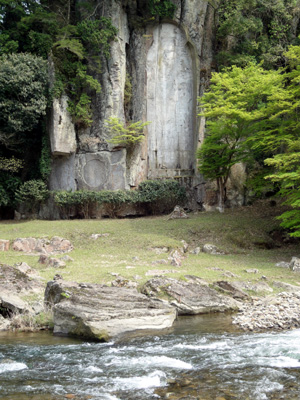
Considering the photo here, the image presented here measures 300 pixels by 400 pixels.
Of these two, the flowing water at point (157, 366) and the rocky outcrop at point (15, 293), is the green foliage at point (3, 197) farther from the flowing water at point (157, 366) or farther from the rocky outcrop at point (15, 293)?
the flowing water at point (157, 366)

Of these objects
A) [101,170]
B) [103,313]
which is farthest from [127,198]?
[103,313]

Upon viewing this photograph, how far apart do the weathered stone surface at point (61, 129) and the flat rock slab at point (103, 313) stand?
17.6 m

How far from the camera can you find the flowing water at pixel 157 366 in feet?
19.1

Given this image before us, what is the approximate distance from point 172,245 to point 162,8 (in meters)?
18.6

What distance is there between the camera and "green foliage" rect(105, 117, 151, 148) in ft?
87.7

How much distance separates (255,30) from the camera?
2814cm

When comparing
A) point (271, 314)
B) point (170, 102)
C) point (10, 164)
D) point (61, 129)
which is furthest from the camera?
point (170, 102)

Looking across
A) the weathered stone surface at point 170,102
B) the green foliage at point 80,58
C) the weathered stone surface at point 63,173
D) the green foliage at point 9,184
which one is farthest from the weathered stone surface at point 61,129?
the weathered stone surface at point 170,102

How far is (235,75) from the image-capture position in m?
22.5

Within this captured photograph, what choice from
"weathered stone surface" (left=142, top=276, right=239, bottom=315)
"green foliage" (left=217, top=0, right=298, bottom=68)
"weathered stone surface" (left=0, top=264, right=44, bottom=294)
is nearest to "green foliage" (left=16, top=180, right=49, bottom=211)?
"weathered stone surface" (left=0, top=264, right=44, bottom=294)

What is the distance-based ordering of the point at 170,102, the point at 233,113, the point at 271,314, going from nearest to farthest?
the point at 271,314, the point at 233,113, the point at 170,102

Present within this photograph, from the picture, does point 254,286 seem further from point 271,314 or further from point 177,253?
point 177,253

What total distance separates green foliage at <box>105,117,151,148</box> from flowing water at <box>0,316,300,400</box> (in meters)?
19.1

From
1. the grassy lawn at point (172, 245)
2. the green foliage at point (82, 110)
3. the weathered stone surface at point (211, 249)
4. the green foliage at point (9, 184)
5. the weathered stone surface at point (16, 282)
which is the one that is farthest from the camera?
the green foliage at point (9, 184)
